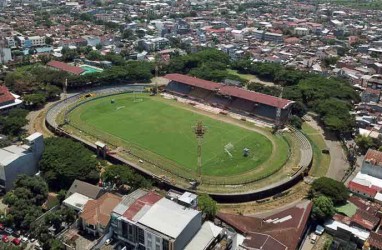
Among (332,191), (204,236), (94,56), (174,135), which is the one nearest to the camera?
(204,236)

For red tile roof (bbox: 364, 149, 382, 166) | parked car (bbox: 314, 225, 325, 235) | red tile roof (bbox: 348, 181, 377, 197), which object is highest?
red tile roof (bbox: 364, 149, 382, 166)

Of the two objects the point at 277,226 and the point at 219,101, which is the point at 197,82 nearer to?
the point at 219,101

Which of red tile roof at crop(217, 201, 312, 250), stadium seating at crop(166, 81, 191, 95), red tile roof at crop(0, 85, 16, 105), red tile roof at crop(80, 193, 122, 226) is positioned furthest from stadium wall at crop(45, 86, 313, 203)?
stadium seating at crop(166, 81, 191, 95)

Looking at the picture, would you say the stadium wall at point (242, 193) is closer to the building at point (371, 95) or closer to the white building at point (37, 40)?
the building at point (371, 95)

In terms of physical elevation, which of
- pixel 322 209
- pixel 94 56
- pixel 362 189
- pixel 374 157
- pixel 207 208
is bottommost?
pixel 94 56

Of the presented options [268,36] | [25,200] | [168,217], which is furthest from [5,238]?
[268,36]

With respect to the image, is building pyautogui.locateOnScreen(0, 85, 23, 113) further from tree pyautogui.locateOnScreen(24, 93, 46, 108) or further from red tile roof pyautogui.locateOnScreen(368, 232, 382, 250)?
red tile roof pyautogui.locateOnScreen(368, 232, 382, 250)
